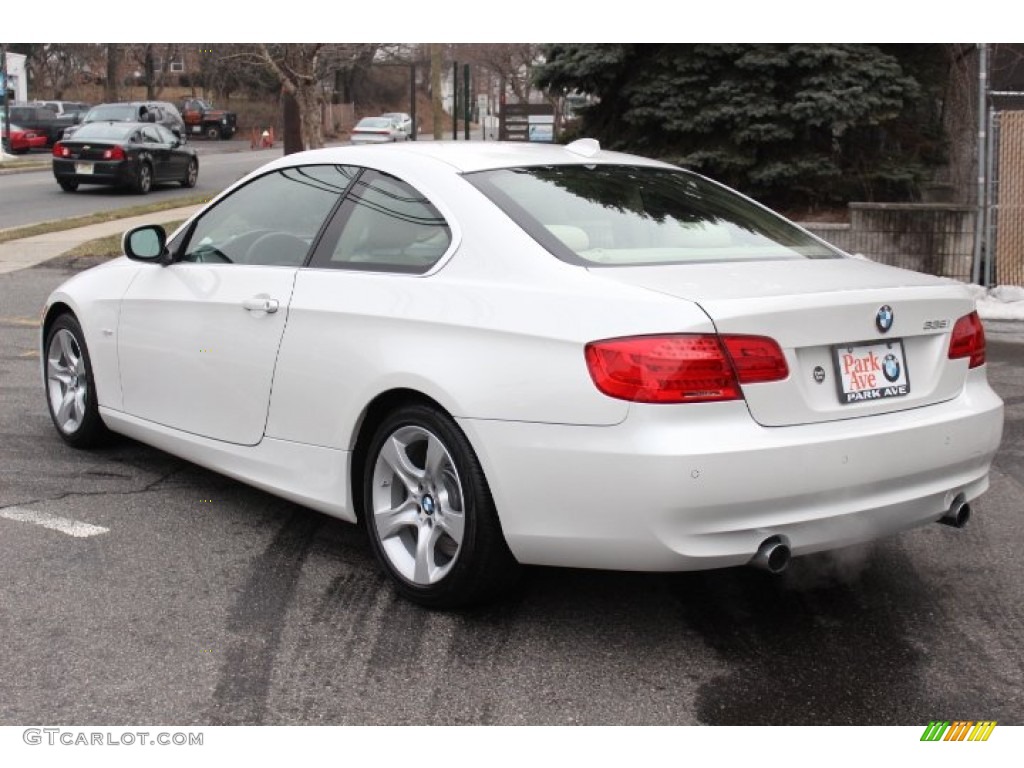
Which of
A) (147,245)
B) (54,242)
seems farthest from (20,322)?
(54,242)

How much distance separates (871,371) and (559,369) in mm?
959

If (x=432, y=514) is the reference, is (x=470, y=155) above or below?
above

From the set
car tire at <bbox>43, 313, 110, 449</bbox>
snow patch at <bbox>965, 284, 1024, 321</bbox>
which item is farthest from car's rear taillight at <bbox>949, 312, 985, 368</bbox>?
snow patch at <bbox>965, 284, 1024, 321</bbox>

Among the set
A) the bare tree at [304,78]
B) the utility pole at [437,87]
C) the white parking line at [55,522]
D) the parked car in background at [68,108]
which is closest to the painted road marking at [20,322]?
the white parking line at [55,522]

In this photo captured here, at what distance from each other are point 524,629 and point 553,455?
69 cm

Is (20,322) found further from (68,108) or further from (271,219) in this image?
(68,108)

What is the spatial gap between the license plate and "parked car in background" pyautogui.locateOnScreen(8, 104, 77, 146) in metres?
46.0

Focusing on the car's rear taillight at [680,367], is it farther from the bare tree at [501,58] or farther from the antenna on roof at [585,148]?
the bare tree at [501,58]

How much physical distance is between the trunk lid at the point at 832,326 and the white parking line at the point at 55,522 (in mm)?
2380

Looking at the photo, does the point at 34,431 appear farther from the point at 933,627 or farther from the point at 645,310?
the point at 933,627

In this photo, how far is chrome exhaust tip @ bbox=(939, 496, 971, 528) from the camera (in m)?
4.09

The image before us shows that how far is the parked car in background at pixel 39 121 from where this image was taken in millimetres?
45688

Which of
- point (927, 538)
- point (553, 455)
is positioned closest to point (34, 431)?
point (553, 455)

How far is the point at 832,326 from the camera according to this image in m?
3.73
